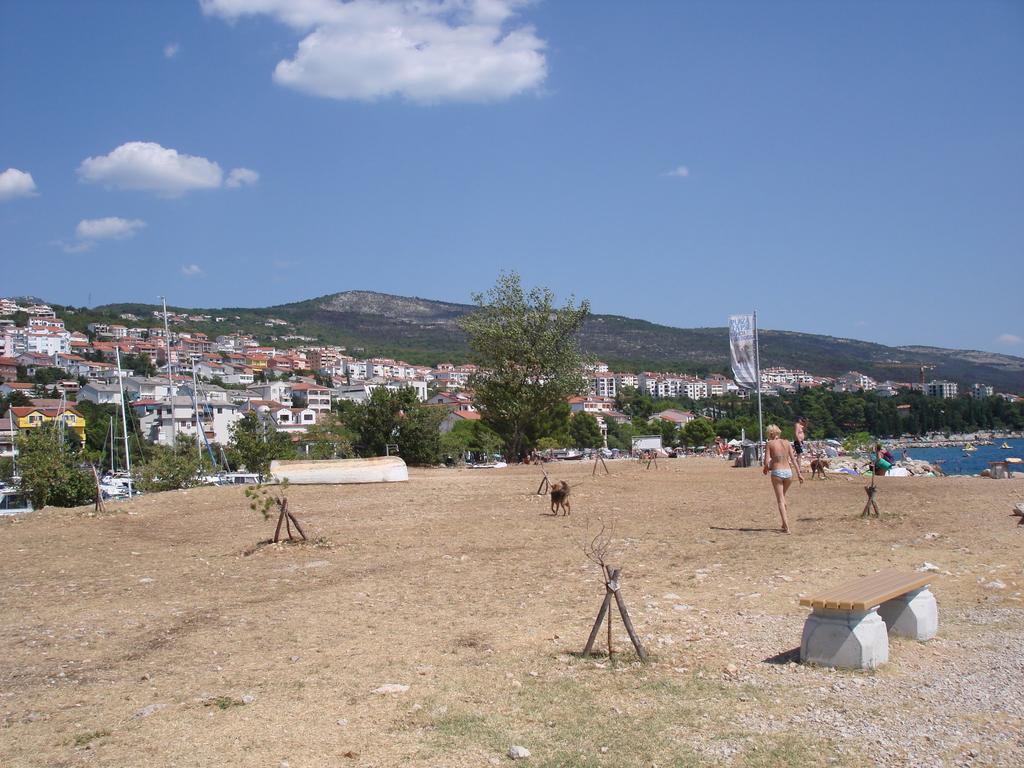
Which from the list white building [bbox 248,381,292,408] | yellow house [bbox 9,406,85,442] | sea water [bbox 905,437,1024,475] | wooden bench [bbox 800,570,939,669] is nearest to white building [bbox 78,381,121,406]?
yellow house [bbox 9,406,85,442]

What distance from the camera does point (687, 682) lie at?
6289 mm

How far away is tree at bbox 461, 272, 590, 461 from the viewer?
4097 cm

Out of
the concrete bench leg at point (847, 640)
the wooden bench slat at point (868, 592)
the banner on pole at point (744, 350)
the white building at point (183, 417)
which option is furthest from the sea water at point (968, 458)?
the white building at point (183, 417)

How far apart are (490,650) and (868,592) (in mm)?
3144

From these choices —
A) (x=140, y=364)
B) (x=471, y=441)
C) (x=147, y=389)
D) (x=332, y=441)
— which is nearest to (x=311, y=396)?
(x=147, y=389)

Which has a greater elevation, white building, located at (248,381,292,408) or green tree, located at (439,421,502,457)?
white building, located at (248,381,292,408)

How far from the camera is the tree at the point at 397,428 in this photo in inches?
1549

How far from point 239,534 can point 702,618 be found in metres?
9.47

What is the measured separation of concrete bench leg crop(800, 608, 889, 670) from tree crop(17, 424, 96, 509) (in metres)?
20.8

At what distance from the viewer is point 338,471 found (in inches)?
945

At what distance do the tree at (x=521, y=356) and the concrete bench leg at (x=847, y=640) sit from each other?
112 ft

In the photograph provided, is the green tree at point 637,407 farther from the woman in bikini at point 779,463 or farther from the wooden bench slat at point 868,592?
the wooden bench slat at point 868,592

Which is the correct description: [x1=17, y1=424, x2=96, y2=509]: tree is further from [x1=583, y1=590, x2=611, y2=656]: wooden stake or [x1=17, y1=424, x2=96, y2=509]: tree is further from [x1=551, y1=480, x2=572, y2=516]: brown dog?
[x1=583, y1=590, x2=611, y2=656]: wooden stake

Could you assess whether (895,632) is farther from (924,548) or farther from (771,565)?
(924,548)
